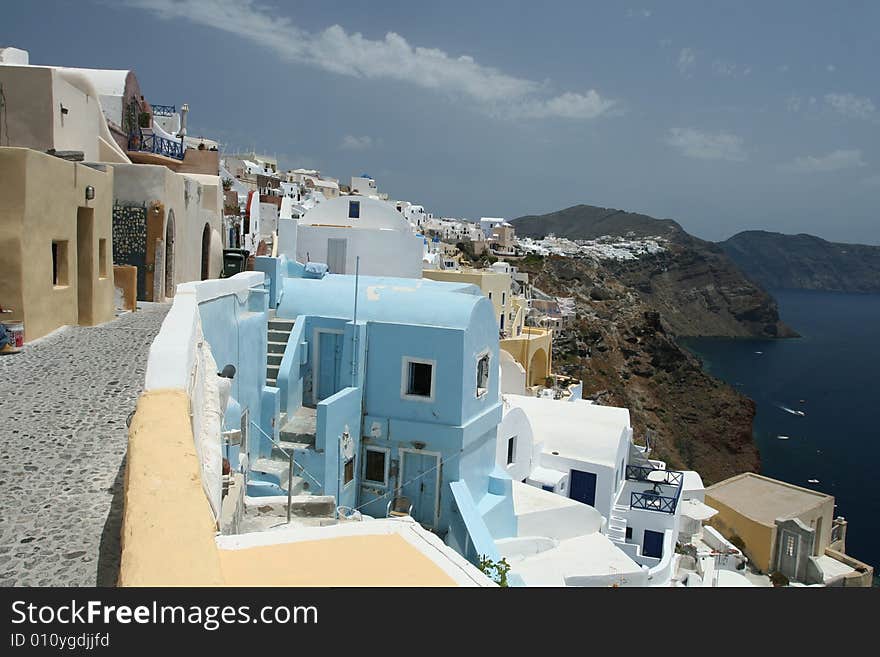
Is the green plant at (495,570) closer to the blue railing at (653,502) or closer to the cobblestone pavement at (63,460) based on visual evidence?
the cobblestone pavement at (63,460)

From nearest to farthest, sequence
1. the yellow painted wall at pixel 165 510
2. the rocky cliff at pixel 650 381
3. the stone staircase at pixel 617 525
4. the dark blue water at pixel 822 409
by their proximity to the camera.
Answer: the yellow painted wall at pixel 165 510, the stone staircase at pixel 617 525, the dark blue water at pixel 822 409, the rocky cliff at pixel 650 381

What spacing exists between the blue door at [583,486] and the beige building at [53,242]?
15.9 metres

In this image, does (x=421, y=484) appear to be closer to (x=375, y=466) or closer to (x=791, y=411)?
(x=375, y=466)

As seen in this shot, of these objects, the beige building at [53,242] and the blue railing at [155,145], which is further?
the blue railing at [155,145]

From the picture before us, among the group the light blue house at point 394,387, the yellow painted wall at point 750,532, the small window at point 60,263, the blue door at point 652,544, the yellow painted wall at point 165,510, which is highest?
the small window at point 60,263

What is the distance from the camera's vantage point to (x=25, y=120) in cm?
1372

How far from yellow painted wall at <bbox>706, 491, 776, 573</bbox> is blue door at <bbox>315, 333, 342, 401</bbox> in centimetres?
2299

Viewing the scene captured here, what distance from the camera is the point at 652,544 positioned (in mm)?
24531

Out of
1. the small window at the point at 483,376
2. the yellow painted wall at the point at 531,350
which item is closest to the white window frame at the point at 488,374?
the small window at the point at 483,376

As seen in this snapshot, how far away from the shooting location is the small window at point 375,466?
14227mm

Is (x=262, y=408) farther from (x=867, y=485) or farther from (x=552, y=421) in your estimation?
(x=867, y=485)

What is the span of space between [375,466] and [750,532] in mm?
22364

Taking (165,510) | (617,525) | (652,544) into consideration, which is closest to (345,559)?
(165,510)
